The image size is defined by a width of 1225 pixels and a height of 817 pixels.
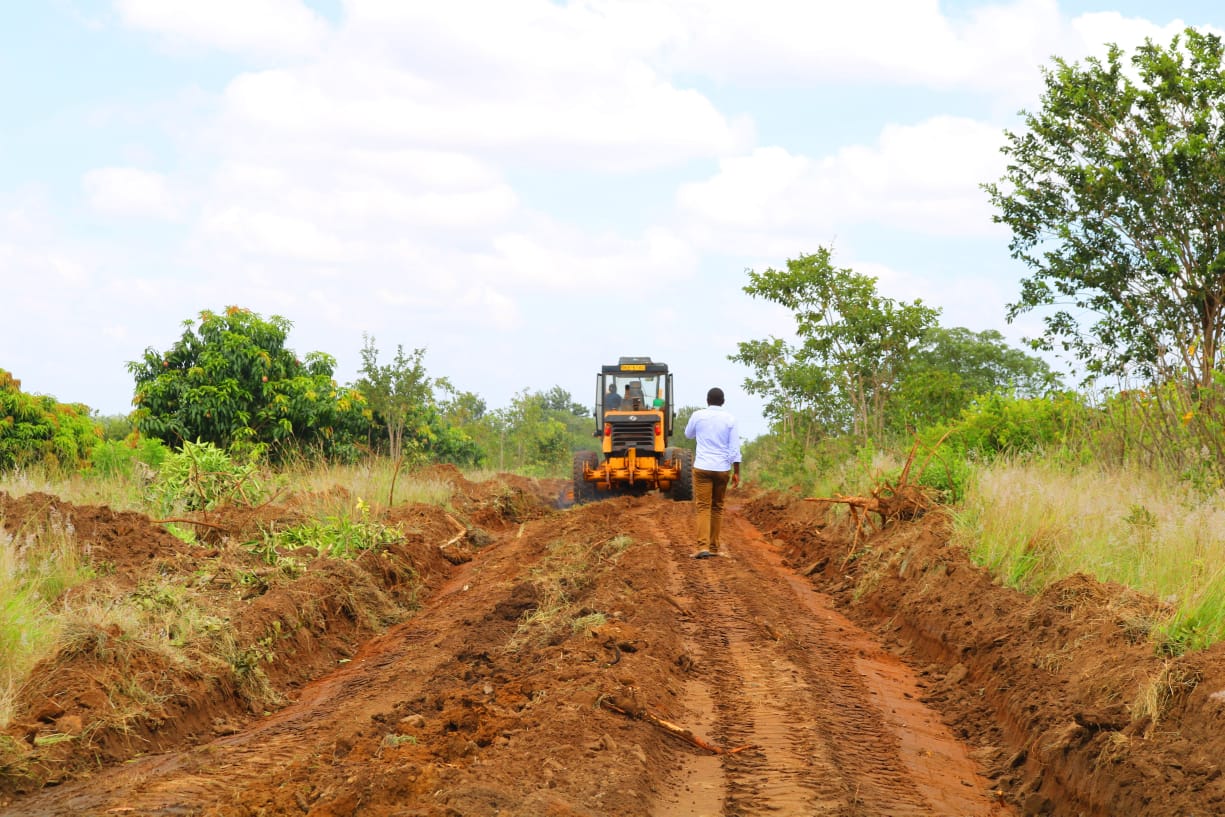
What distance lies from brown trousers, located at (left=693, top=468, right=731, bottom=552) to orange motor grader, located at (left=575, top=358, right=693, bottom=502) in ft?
28.0

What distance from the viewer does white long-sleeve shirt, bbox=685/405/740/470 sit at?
13.0m

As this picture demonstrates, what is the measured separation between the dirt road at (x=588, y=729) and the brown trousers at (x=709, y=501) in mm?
2857

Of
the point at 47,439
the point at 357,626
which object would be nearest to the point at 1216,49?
the point at 357,626

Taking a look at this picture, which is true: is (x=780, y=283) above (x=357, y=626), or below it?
above

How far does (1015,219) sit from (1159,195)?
93.7 inches

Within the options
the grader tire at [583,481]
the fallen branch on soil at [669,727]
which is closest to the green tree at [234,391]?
the grader tire at [583,481]

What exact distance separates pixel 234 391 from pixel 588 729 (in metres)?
19.1

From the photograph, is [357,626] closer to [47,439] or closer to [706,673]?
[706,673]

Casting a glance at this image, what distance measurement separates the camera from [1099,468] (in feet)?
42.9

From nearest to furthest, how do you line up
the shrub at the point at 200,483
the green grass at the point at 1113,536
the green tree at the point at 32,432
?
the green grass at the point at 1113,536, the shrub at the point at 200,483, the green tree at the point at 32,432

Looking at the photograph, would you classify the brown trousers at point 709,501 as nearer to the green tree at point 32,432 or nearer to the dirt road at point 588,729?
the dirt road at point 588,729

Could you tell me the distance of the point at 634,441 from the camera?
72.7ft

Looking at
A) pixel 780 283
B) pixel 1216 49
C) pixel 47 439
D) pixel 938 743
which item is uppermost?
pixel 1216 49

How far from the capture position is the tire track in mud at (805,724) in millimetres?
5203
